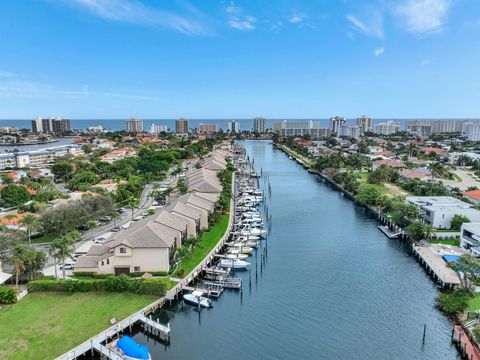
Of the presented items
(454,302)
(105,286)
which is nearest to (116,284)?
(105,286)

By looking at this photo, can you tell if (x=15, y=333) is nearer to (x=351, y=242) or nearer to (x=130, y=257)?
(x=130, y=257)

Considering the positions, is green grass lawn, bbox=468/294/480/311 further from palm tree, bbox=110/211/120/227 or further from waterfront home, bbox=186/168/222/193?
palm tree, bbox=110/211/120/227

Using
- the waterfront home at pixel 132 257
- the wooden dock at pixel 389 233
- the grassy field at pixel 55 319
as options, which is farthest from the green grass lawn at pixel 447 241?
the grassy field at pixel 55 319

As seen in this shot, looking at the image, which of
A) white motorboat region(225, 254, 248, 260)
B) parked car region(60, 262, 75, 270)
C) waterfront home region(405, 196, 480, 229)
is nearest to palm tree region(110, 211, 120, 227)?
parked car region(60, 262, 75, 270)

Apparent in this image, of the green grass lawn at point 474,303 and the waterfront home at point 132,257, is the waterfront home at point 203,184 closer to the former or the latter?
the waterfront home at point 132,257

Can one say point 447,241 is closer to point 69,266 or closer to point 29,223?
point 69,266
